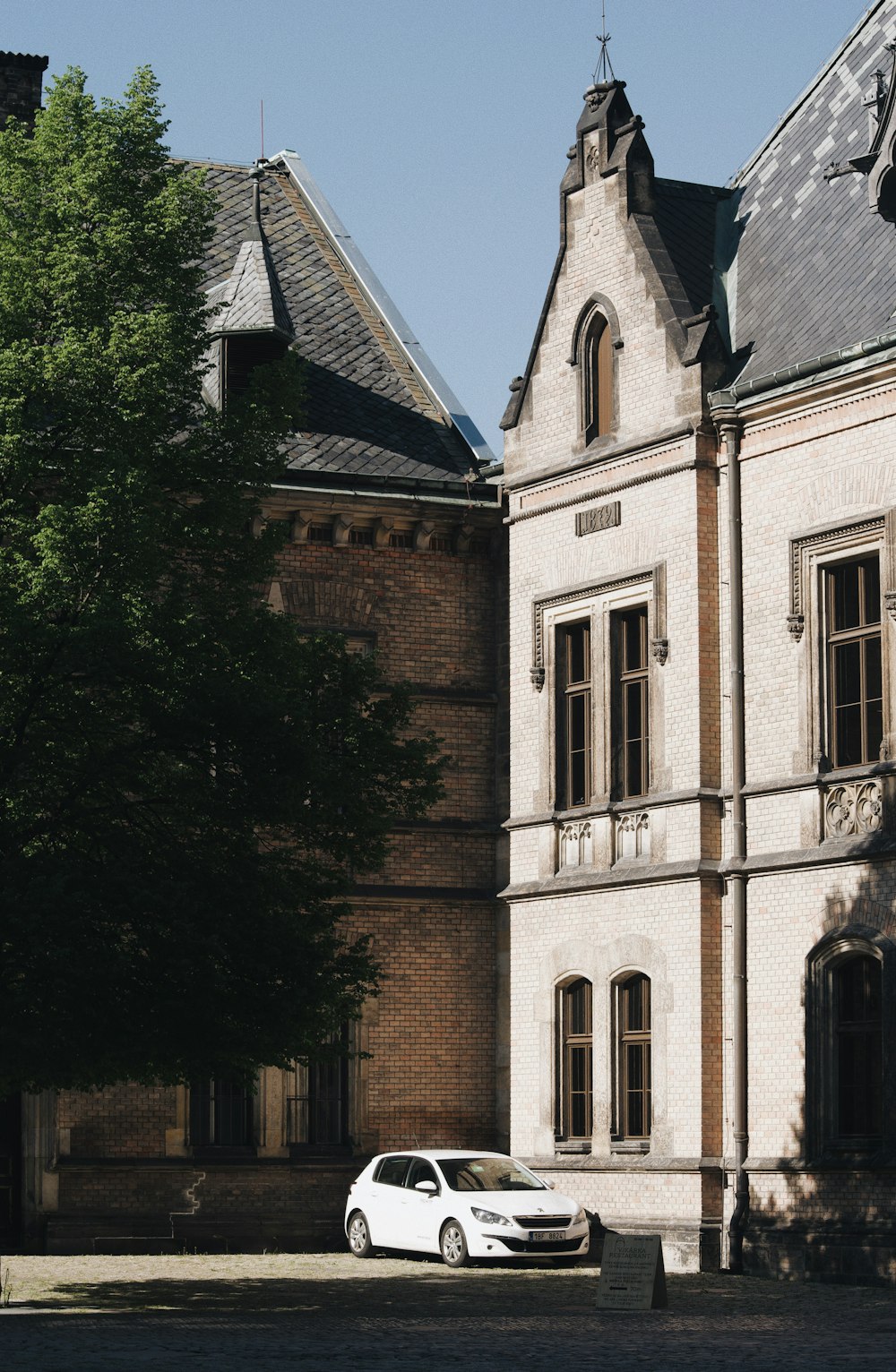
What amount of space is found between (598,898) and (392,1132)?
5.71 meters

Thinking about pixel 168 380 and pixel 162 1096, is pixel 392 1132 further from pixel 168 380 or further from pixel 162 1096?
pixel 168 380

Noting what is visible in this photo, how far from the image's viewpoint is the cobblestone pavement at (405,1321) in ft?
56.4

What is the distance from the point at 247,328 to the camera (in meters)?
32.9

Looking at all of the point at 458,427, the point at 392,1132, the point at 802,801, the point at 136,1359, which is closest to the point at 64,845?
the point at 136,1359

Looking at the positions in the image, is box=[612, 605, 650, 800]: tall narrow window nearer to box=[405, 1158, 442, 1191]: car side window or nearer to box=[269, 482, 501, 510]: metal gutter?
box=[269, 482, 501, 510]: metal gutter

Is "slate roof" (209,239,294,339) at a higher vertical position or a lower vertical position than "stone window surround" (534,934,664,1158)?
higher

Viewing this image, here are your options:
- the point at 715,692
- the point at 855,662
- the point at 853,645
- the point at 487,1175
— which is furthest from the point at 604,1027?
the point at 853,645

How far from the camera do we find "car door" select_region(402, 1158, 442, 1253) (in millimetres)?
27578

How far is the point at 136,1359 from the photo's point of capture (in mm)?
16891

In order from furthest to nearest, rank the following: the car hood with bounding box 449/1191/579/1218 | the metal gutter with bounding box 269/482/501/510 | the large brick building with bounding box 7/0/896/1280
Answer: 1. the metal gutter with bounding box 269/482/501/510
2. the car hood with bounding box 449/1191/579/1218
3. the large brick building with bounding box 7/0/896/1280

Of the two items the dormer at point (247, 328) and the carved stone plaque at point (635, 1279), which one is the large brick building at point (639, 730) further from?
the carved stone plaque at point (635, 1279)

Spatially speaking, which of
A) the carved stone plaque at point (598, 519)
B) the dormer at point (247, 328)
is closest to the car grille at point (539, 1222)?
the carved stone plaque at point (598, 519)

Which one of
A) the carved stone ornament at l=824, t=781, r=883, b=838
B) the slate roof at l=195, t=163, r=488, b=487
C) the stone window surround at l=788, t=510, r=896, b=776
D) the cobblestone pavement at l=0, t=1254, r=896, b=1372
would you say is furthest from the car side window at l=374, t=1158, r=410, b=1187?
the slate roof at l=195, t=163, r=488, b=487

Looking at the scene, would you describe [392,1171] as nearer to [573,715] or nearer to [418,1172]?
[418,1172]
